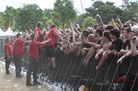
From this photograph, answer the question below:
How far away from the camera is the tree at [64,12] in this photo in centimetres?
5419

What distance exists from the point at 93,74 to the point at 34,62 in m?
3.85

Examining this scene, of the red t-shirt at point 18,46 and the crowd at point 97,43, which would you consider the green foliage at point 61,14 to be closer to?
the red t-shirt at point 18,46

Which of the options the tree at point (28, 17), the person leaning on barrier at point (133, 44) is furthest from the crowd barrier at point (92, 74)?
the tree at point (28, 17)

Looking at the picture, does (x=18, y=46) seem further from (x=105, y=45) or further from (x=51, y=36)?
(x=105, y=45)

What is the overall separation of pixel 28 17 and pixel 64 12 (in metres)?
8.10

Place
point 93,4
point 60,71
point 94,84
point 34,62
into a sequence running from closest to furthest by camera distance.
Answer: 1. point 94,84
2. point 60,71
3. point 34,62
4. point 93,4

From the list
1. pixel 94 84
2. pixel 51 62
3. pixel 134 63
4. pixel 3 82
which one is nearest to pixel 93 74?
pixel 94 84

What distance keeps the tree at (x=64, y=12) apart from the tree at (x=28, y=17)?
5.21 m

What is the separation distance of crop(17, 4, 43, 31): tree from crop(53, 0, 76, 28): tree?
5.21 metres

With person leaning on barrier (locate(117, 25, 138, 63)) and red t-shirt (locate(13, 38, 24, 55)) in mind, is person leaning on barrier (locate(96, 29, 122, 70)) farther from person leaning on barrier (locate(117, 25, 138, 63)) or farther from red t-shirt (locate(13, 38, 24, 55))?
red t-shirt (locate(13, 38, 24, 55))

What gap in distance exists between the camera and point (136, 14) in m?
77.6

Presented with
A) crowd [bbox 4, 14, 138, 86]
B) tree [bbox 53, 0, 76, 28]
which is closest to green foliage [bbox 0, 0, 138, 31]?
tree [bbox 53, 0, 76, 28]

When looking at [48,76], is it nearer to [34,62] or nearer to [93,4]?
[34,62]

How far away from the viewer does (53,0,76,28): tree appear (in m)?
54.2
